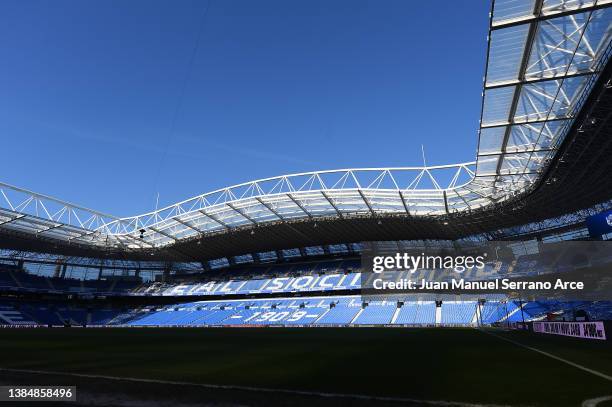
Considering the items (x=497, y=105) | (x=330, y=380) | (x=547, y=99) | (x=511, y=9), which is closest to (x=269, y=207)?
(x=497, y=105)

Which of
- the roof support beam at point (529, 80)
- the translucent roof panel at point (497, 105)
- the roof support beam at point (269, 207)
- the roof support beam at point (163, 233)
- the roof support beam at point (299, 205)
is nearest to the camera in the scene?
the roof support beam at point (529, 80)

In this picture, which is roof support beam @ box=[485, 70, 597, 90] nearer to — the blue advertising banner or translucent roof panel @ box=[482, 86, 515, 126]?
translucent roof panel @ box=[482, 86, 515, 126]

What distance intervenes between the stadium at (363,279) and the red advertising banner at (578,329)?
0.82 ft

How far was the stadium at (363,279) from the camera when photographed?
849 centimetres

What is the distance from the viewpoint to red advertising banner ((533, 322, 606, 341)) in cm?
2128

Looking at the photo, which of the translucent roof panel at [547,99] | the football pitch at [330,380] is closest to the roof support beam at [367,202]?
the translucent roof panel at [547,99]

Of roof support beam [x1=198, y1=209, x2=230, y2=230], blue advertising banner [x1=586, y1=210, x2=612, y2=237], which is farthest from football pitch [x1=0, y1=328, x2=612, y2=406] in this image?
roof support beam [x1=198, y1=209, x2=230, y2=230]

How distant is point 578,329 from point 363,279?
41.3 m

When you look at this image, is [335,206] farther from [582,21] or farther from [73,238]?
[73,238]

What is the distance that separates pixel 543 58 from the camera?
19609 mm

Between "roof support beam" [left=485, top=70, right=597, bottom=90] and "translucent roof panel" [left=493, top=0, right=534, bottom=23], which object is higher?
"translucent roof panel" [left=493, top=0, right=534, bottom=23]

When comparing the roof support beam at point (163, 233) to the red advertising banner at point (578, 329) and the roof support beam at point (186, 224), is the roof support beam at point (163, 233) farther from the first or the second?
the red advertising banner at point (578, 329)

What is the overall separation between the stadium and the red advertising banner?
0.82ft

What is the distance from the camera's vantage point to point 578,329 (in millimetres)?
24406
